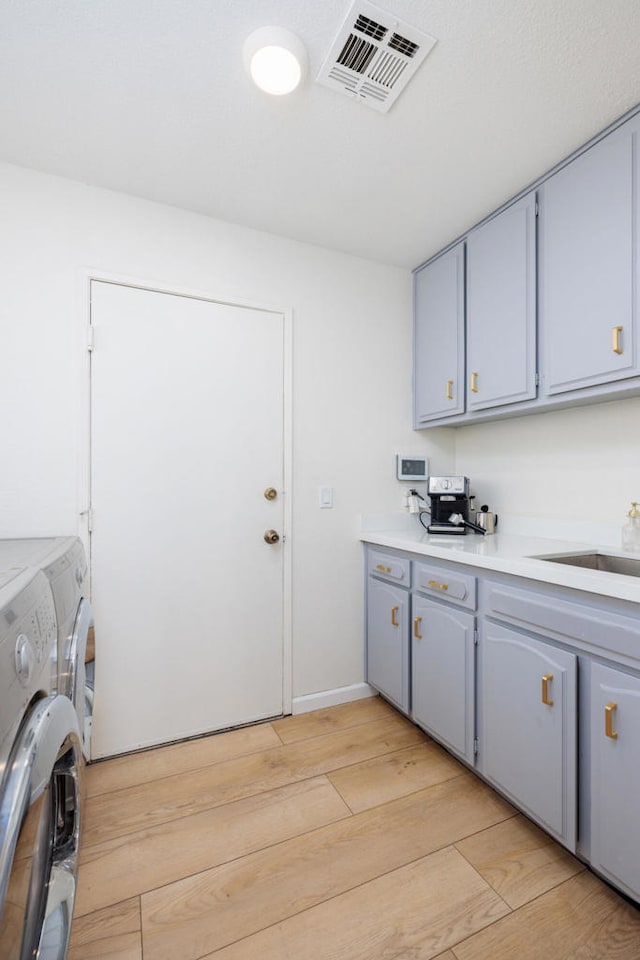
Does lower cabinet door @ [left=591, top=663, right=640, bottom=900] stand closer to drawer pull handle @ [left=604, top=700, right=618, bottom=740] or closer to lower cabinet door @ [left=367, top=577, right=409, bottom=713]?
drawer pull handle @ [left=604, top=700, right=618, bottom=740]

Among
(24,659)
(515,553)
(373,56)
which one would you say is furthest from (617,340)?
(24,659)

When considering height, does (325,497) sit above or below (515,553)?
above

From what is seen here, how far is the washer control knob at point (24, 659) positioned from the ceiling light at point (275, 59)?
1.57 meters

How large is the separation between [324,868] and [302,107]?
7.94 ft

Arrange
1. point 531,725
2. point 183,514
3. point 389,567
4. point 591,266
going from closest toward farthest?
1. point 531,725
2. point 591,266
3. point 183,514
4. point 389,567

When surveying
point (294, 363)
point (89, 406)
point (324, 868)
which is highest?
point (294, 363)

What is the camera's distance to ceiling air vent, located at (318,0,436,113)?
115cm

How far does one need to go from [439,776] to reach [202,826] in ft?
3.00

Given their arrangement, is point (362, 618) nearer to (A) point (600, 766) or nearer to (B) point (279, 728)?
(B) point (279, 728)

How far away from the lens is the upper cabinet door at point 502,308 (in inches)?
69.4

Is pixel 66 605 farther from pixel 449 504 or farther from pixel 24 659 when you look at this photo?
pixel 449 504

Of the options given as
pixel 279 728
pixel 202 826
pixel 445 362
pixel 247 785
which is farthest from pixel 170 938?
pixel 445 362

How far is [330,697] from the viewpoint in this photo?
2240 mm

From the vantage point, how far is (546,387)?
5.62 feet
